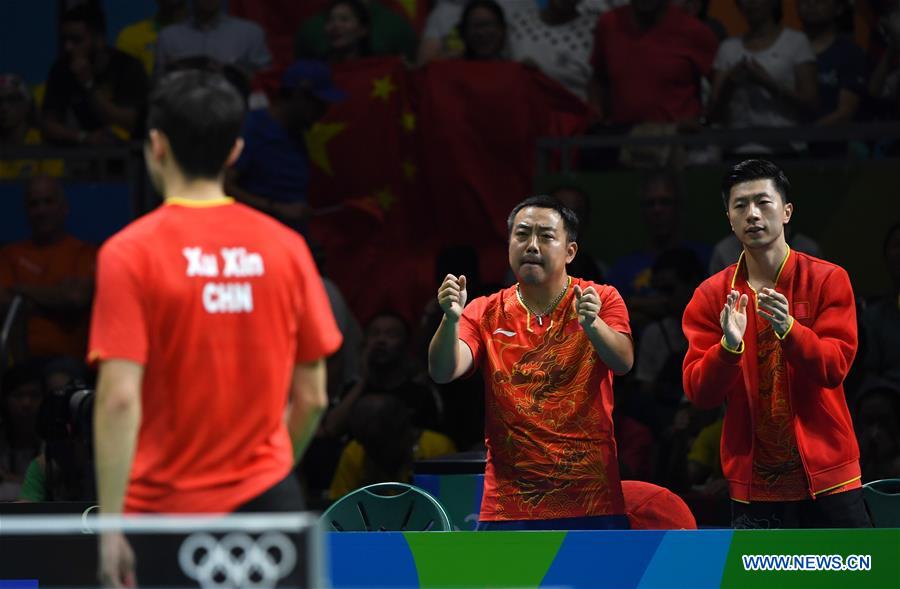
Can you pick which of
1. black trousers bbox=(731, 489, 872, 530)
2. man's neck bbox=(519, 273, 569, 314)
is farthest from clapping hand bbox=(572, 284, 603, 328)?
black trousers bbox=(731, 489, 872, 530)

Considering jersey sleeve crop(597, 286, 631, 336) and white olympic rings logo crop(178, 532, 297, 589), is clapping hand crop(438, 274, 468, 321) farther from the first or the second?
white olympic rings logo crop(178, 532, 297, 589)

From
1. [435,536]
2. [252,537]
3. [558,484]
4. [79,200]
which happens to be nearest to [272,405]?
[252,537]

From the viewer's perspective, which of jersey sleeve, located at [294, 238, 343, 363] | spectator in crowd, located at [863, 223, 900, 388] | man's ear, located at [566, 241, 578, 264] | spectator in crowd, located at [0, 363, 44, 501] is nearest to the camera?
jersey sleeve, located at [294, 238, 343, 363]

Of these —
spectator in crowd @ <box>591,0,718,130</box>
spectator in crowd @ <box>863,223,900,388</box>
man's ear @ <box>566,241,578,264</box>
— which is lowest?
spectator in crowd @ <box>863,223,900,388</box>

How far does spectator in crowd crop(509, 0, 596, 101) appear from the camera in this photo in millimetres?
9039

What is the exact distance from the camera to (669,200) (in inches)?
327

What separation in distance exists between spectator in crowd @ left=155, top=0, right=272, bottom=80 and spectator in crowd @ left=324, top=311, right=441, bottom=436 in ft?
6.82

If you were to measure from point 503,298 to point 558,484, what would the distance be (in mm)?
708

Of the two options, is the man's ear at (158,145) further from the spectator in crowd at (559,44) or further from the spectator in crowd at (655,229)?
the spectator in crowd at (559,44)

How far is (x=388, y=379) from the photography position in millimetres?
7867

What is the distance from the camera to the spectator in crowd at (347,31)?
9039 mm

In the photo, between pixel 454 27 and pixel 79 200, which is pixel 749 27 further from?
pixel 79 200

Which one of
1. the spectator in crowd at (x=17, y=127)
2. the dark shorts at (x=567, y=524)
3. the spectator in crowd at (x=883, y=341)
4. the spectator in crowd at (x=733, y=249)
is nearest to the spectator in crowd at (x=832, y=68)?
the spectator in crowd at (x=733, y=249)

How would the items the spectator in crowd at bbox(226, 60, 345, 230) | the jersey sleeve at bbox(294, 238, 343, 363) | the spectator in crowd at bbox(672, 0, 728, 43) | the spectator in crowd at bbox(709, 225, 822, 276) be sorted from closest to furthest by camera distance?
the jersey sleeve at bbox(294, 238, 343, 363), the spectator in crowd at bbox(709, 225, 822, 276), the spectator in crowd at bbox(226, 60, 345, 230), the spectator in crowd at bbox(672, 0, 728, 43)
